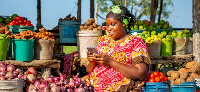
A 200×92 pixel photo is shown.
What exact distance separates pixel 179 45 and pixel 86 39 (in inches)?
90.7

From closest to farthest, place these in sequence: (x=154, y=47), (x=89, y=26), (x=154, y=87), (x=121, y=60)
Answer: (x=121, y=60) → (x=154, y=87) → (x=89, y=26) → (x=154, y=47)

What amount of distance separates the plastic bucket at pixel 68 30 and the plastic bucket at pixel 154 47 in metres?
1.60

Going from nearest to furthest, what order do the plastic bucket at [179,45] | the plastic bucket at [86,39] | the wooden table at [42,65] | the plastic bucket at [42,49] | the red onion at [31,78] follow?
the red onion at [31,78] → the wooden table at [42,65] → the plastic bucket at [42,49] → the plastic bucket at [86,39] → the plastic bucket at [179,45]

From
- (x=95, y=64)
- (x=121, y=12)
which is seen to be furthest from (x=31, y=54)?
(x=121, y=12)

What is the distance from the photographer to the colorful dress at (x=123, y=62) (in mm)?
3461

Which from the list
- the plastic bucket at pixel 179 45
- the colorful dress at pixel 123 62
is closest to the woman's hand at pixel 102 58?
the colorful dress at pixel 123 62

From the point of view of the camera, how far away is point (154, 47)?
642cm

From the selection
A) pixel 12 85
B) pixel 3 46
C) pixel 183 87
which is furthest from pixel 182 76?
pixel 12 85

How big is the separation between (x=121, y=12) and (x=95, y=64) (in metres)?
0.69

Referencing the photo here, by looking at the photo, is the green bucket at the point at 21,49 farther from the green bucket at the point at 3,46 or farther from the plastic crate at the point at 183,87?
the plastic crate at the point at 183,87

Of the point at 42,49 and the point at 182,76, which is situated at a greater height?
the point at 42,49

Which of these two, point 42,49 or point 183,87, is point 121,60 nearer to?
point 183,87

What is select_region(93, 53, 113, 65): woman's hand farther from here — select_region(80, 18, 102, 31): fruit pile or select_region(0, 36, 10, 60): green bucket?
select_region(80, 18, 102, 31): fruit pile

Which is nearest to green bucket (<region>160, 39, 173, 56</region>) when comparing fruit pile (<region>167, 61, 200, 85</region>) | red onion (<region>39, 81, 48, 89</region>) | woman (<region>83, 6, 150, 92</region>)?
fruit pile (<region>167, 61, 200, 85</region>)
